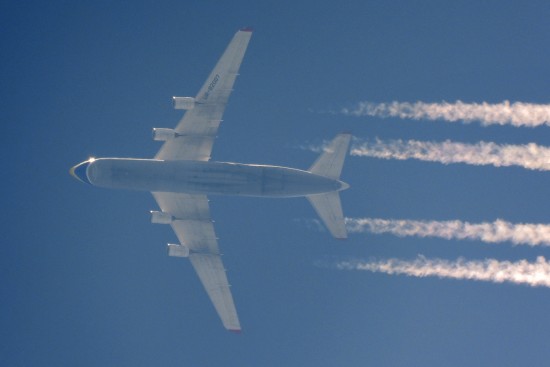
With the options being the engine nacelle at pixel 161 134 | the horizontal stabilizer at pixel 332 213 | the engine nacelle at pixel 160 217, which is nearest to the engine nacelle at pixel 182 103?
the engine nacelle at pixel 161 134

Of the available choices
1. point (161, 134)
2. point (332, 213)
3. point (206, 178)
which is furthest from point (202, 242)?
point (332, 213)

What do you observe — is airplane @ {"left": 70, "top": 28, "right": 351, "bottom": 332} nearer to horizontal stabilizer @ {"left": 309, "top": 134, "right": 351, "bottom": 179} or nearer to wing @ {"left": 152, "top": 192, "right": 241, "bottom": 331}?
horizontal stabilizer @ {"left": 309, "top": 134, "right": 351, "bottom": 179}

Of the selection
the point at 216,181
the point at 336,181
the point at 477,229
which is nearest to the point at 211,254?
the point at 216,181

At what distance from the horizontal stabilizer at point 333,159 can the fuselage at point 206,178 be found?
60 cm

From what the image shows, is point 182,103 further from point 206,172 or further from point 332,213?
point 332,213

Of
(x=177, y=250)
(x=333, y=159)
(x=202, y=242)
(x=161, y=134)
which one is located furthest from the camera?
(x=202, y=242)

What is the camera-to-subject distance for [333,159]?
51.1 meters

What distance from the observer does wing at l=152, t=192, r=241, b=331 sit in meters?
53.8

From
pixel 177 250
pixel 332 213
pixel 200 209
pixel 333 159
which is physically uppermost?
pixel 333 159

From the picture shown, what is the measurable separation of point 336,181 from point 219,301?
1700 centimetres

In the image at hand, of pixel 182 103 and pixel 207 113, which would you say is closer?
pixel 182 103

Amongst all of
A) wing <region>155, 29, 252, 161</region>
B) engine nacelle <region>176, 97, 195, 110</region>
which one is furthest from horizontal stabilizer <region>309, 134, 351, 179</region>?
engine nacelle <region>176, 97, 195, 110</region>

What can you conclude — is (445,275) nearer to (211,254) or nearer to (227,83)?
(211,254)

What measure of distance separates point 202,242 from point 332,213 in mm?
13594
